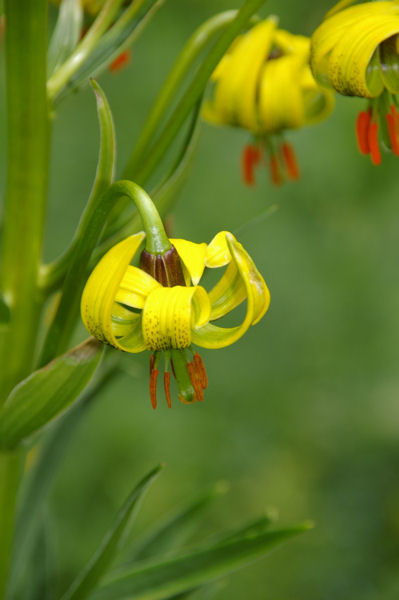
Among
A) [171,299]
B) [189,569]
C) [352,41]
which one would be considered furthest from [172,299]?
[189,569]

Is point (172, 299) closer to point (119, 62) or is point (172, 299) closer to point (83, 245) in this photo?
point (83, 245)

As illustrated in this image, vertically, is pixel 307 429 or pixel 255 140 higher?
pixel 255 140

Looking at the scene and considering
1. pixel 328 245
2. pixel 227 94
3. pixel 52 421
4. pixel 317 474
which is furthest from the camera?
pixel 328 245

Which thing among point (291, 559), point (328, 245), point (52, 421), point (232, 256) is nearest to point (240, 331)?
point (232, 256)

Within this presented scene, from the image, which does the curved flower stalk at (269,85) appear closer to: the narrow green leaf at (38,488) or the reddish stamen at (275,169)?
the reddish stamen at (275,169)

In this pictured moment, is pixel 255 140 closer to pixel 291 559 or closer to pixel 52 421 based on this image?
pixel 52 421

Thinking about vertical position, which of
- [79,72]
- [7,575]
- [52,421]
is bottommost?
[7,575]

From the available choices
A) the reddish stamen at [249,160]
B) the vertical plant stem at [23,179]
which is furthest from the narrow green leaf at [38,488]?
the reddish stamen at [249,160]

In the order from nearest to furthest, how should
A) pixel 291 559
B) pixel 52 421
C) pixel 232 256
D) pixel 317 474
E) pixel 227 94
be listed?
pixel 232 256 < pixel 52 421 < pixel 227 94 < pixel 291 559 < pixel 317 474
